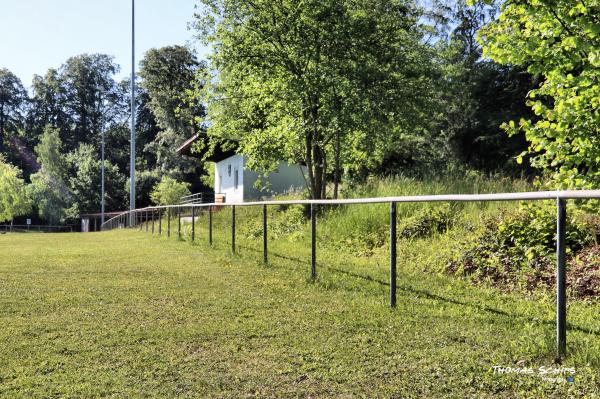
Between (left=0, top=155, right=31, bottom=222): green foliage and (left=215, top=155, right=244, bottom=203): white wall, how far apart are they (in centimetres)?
3344

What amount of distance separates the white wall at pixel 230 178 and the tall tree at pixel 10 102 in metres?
62.2

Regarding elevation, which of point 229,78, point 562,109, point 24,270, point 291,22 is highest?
point 291,22

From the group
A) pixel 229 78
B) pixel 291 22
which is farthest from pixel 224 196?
pixel 291 22

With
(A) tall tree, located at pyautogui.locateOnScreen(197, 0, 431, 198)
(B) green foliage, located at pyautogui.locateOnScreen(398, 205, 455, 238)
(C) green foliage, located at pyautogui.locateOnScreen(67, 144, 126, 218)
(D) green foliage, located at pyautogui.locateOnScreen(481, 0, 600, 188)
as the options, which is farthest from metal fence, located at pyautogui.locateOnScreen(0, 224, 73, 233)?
(D) green foliage, located at pyautogui.locateOnScreen(481, 0, 600, 188)

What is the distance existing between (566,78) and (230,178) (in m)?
31.0

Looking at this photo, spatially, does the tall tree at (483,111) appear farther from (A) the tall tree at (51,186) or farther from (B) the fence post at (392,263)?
(A) the tall tree at (51,186)

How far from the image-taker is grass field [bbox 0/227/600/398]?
3.11 m

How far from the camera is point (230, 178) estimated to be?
117 feet

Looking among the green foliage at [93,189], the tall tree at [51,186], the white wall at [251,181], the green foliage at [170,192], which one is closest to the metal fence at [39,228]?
the tall tree at [51,186]

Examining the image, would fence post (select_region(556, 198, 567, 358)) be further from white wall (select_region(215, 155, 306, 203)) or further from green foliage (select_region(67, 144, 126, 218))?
green foliage (select_region(67, 144, 126, 218))

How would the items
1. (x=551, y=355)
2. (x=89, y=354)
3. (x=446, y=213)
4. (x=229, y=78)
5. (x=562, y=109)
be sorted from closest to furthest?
(x=551, y=355) < (x=89, y=354) < (x=562, y=109) < (x=446, y=213) < (x=229, y=78)

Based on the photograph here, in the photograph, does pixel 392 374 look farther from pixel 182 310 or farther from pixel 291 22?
pixel 291 22

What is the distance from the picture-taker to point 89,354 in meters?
3.73

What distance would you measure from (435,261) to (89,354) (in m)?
5.62
